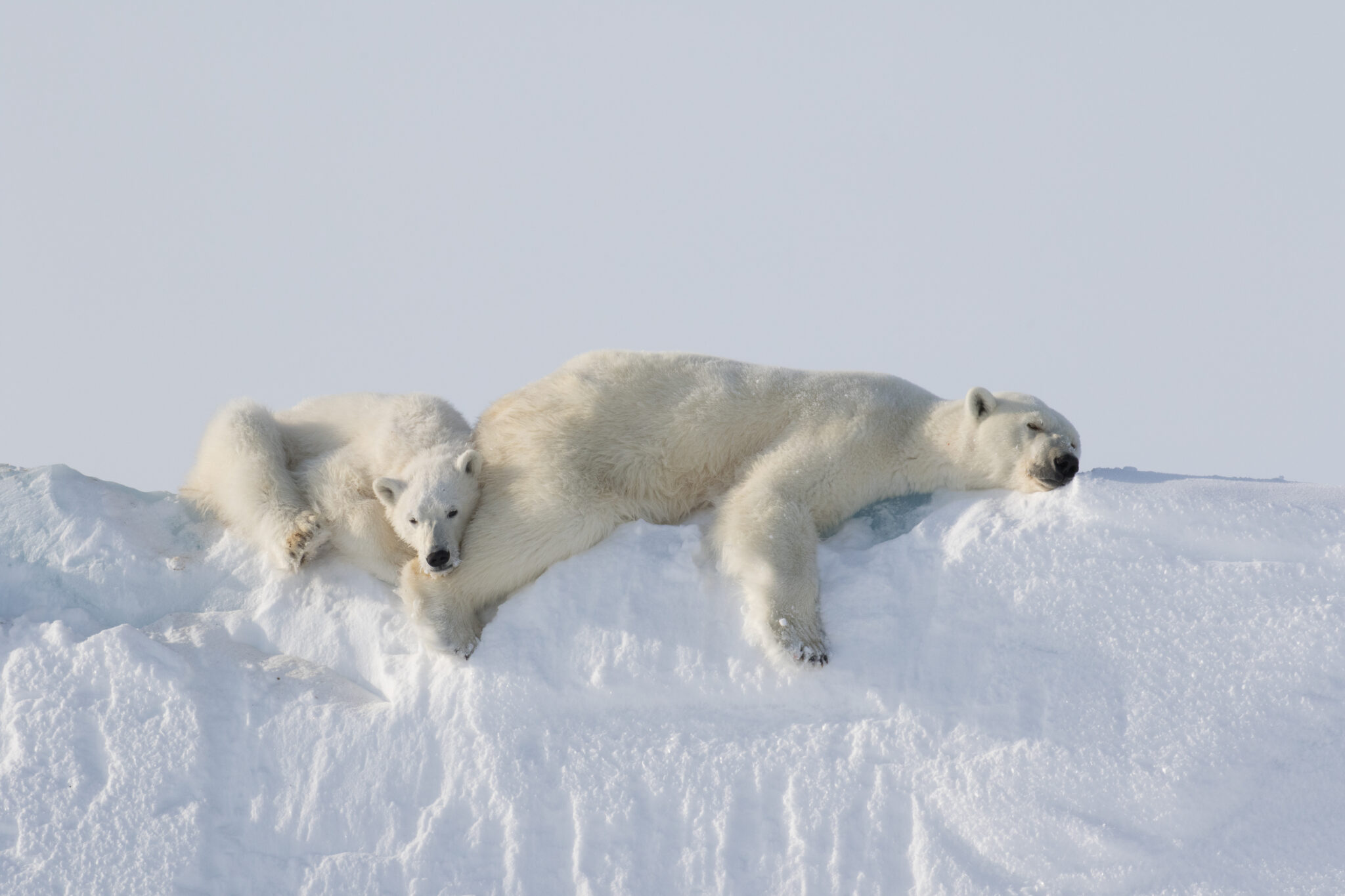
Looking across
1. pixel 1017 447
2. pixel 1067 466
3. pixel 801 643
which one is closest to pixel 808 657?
pixel 801 643

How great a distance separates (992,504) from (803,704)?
1.41 metres

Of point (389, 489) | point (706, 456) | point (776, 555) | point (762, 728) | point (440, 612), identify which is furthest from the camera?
point (706, 456)

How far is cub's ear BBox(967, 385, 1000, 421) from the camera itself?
6254 millimetres

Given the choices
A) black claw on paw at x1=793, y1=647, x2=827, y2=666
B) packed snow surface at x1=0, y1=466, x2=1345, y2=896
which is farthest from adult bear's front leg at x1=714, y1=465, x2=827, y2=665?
packed snow surface at x1=0, y1=466, x2=1345, y2=896

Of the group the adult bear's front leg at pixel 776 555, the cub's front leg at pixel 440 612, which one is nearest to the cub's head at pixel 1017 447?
the adult bear's front leg at pixel 776 555

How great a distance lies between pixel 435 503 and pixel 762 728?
183 cm

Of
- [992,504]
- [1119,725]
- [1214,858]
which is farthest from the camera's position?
[992,504]

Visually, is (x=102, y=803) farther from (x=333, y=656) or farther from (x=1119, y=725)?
(x=1119, y=725)

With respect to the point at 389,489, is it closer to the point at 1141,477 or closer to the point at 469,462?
the point at 469,462

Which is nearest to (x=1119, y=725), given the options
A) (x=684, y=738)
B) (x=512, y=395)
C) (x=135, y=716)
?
(x=684, y=738)

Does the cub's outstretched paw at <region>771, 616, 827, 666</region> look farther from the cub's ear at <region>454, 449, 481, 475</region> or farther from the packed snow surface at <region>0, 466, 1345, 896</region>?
the cub's ear at <region>454, 449, 481, 475</region>

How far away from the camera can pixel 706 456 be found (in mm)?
6258

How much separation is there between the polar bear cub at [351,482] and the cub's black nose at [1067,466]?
2.82 m

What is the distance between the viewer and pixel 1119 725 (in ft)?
16.6
